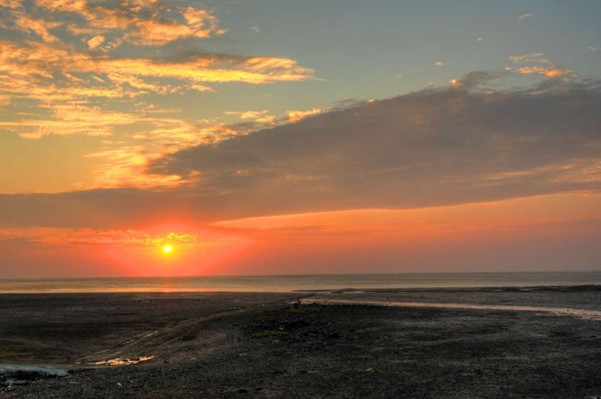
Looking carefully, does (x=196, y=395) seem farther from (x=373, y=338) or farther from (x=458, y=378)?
(x=373, y=338)

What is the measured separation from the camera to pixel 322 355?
28.3 m

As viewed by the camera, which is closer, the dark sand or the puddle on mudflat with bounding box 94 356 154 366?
the dark sand

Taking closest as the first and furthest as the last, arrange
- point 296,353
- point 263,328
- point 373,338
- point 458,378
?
point 458,378
point 296,353
point 373,338
point 263,328

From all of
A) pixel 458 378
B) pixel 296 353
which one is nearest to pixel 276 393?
pixel 458 378

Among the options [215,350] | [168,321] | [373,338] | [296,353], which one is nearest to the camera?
[296,353]

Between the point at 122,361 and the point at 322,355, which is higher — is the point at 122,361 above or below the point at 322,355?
below

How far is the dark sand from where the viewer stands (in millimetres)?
20156

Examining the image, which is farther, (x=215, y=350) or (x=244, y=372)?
(x=215, y=350)

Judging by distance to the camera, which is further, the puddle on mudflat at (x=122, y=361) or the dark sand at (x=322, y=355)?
the puddle on mudflat at (x=122, y=361)

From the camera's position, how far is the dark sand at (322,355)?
794 inches

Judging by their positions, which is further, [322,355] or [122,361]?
[122,361]

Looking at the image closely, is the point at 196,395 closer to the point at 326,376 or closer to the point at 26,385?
the point at 326,376

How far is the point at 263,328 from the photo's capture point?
1655 inches

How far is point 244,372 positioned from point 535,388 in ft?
41.3
